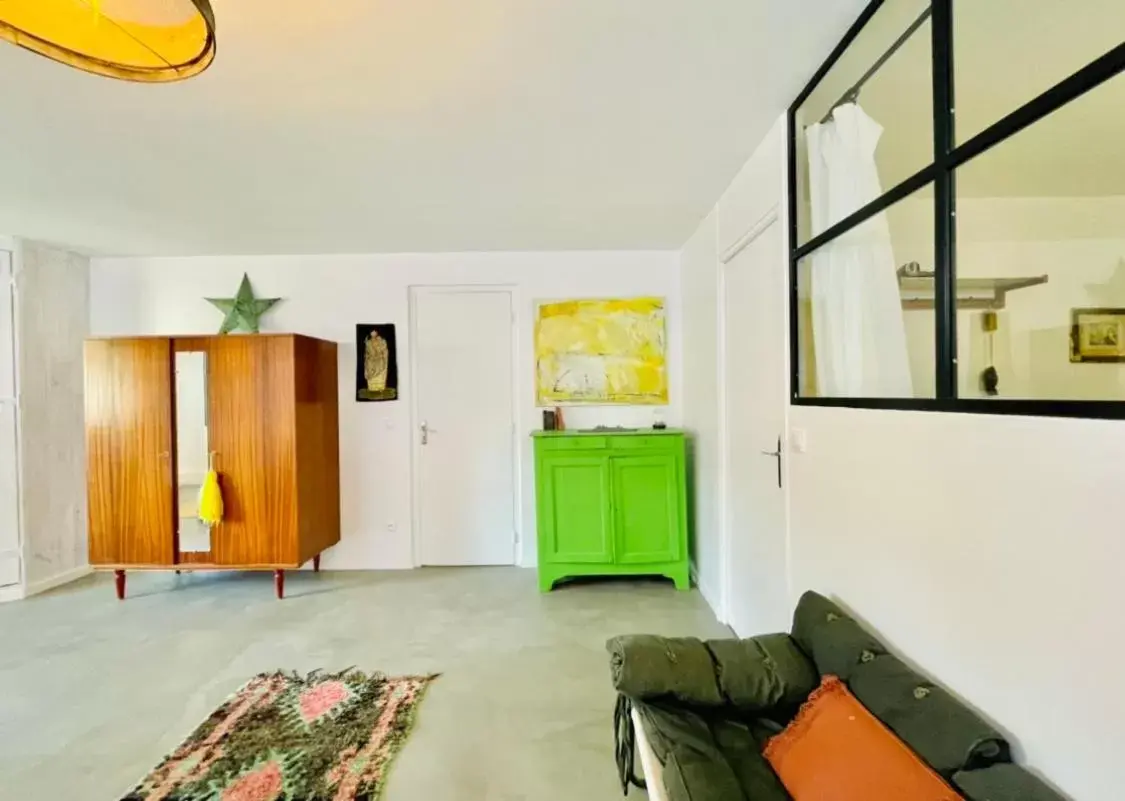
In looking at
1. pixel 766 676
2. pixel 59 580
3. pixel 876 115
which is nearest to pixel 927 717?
pixel 766 676

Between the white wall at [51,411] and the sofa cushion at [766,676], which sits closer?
the sofa cushion at [766,676]

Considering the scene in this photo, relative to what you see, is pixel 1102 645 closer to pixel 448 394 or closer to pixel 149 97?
pixel 149 97

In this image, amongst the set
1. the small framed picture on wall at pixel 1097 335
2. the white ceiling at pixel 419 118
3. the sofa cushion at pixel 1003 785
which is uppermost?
the white ceiling at pixel 419 118

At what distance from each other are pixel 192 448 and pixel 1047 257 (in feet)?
13.3

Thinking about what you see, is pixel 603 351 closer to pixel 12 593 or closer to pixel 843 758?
pixel 843 758

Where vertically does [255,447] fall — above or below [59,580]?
above

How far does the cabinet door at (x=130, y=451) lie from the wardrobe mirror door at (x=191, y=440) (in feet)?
0.18

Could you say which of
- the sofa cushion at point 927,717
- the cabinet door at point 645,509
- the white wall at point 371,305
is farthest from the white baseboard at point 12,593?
the sofa cushion at point 927,717

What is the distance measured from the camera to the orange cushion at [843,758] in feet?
3.50

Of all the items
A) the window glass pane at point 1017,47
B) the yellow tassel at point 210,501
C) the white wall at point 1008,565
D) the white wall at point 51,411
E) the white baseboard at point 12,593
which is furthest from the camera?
the white wall at point 51,411

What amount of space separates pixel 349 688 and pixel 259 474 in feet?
5.25

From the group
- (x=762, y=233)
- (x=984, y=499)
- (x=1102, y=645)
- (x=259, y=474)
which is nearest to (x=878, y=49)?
(x=762, y=233)

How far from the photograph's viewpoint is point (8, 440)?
3619mm

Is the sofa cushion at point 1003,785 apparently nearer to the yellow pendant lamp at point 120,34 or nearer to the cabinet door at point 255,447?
the yellow pendant lamp at point 120,34
